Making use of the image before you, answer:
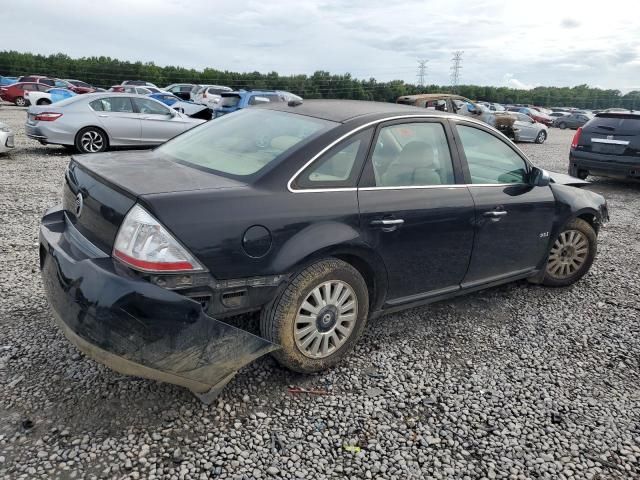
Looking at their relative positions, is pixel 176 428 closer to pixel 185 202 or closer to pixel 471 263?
pixel 185 202

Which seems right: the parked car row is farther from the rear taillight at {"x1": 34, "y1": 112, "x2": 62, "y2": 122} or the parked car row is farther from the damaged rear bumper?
the damaged rear bumper

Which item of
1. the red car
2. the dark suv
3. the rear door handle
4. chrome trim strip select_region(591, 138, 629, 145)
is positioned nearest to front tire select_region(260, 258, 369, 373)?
the rear door handle

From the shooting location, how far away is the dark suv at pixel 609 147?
905 centimetres

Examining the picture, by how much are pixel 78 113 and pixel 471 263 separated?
965 cm

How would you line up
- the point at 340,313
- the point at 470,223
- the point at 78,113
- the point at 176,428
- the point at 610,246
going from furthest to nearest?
the point at 78,113, the point at 610,246, the point at 470,223, the point at 340,313, the point at 176,428

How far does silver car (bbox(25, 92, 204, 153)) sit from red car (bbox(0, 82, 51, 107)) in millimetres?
23412

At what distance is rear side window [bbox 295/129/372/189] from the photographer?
2.90 meters

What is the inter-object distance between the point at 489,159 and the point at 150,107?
377 inches

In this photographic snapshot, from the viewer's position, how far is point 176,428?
257 centimetres

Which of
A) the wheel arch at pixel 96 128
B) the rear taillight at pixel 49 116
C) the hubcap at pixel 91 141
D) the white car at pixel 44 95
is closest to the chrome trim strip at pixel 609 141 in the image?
the wheel arch at pixel 96 128

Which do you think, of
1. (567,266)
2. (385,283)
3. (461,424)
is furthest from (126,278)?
(567,266)

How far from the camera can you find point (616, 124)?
9414 millimetres

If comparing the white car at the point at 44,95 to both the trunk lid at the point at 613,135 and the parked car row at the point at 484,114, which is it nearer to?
the parked car row at the point at 484,114

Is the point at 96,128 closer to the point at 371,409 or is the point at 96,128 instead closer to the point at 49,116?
the point at 49,116
